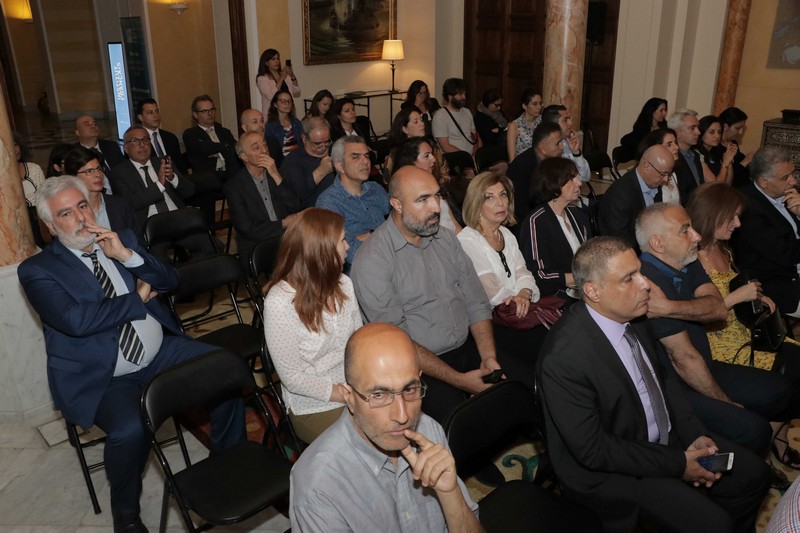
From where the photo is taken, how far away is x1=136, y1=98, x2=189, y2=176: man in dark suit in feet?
21.7

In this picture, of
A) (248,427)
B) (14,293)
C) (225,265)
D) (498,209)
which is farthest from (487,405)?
(14,293)

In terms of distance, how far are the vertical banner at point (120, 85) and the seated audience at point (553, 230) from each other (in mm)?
9483

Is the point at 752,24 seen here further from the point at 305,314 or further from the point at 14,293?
the point at 14,293

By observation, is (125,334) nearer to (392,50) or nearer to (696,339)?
(696,339)

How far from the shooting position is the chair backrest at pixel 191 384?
8.72ft

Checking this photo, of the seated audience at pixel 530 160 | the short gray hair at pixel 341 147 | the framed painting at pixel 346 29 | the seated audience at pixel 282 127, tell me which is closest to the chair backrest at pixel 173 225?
the short gray hair at pixel 341 147

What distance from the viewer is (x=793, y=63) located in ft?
30.1

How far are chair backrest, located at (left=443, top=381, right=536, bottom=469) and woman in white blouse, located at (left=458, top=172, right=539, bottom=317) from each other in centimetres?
114

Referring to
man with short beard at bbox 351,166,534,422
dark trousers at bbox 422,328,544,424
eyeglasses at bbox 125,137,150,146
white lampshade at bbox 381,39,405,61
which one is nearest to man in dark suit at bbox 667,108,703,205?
dark trousers at bbox 422,328,544,424

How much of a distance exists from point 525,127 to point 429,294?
465 cm

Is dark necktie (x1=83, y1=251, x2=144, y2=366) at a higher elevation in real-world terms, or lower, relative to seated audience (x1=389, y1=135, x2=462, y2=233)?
lower

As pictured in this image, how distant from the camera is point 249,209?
5148 mm

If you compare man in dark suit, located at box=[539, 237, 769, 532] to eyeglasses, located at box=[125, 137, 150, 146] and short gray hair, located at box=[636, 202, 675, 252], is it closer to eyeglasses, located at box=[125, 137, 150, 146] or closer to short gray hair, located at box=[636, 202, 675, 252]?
short gray hair, located at box=[636, 202, 675, 252]

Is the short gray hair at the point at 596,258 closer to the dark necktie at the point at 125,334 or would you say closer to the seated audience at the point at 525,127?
the dark necktie at the point at 125,334
